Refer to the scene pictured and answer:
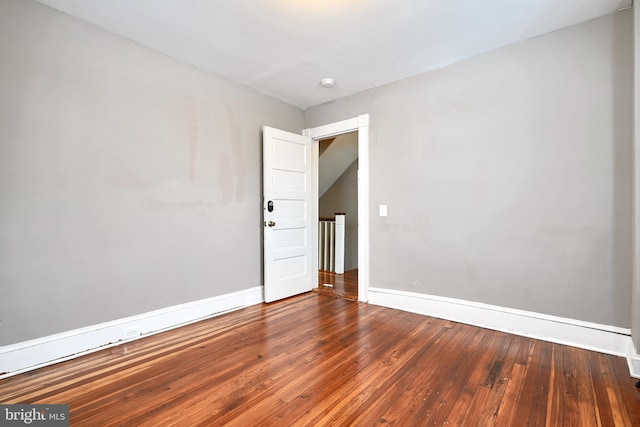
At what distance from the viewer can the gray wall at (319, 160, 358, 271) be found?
5730 mm

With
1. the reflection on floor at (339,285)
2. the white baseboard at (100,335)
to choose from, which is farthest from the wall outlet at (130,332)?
the reflection on floor at (339,285)

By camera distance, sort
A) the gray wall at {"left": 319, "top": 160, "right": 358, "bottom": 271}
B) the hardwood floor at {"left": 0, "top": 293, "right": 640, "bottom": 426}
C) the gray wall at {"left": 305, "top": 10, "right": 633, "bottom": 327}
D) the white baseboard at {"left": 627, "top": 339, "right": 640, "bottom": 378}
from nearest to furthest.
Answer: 1. the hardwood floor at {"left": 0, "top": 293, "right": 640, "bottom": 426}
2. the white baseboard at {"left": 627, "top": 339, "right": 640, "bottom": 378}
3. the gray wall at {"left": 305, "top": 10, "right": 633, "bottom": 327}
4. the gray wall at {"left": 319, "top": 160, "right": 358, "bottom": 271}

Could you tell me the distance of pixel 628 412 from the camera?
5.15 ft

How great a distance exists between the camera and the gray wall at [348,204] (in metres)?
5.73

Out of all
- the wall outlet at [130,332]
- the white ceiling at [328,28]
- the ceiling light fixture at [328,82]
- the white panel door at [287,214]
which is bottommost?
the wall outlet at [130,332]

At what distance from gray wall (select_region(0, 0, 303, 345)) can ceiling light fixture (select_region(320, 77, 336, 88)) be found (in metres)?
0.93

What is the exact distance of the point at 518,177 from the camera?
8.50 ft

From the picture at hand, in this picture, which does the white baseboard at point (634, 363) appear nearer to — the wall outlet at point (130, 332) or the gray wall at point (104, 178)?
the gray wall at point (104, 178)

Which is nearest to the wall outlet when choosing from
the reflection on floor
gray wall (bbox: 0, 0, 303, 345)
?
gray wall (bbox: 0, 0, 303, 345)

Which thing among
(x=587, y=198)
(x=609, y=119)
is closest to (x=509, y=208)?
(x=587, y=198)

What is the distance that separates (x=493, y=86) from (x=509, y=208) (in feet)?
3.63

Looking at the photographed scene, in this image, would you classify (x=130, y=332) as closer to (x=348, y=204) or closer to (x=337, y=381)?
(x=337, y=381)

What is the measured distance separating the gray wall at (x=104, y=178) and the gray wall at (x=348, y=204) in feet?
9.16

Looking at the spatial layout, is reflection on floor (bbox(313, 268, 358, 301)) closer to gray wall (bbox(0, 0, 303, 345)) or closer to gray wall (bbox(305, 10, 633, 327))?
gray wall (bbox(305, 10, 633, 327))
